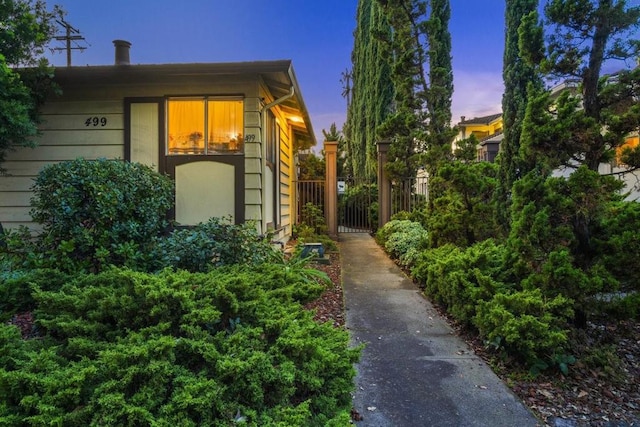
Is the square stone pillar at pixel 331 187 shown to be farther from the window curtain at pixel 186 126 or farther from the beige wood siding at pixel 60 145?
the beige wood siding at pixel 60 145

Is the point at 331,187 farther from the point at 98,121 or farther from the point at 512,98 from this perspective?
the point at 98,121

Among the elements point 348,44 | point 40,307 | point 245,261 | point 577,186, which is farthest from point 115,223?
point 348,44

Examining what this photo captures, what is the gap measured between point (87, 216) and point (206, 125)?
2.21 metres

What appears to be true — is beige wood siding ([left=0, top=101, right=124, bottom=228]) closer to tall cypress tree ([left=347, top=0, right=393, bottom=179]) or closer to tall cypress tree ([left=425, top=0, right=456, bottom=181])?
tall cypress tree ([left=425, top=0, right=456, bottom=181])

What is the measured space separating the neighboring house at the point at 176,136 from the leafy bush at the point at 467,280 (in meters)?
2.76

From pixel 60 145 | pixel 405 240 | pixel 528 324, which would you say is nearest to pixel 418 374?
pixel 528 324

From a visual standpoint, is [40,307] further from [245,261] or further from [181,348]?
[245,261]

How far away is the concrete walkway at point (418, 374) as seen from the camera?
93.7 inches

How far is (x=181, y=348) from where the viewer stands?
1985mm

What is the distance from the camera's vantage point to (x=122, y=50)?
6.14 metres

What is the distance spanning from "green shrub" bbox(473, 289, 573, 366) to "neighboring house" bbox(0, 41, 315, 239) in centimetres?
362

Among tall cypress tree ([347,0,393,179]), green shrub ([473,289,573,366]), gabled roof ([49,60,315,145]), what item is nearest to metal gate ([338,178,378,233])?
tall cypress tree ([347,0,393,179])

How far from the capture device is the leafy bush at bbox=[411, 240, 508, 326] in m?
3.57

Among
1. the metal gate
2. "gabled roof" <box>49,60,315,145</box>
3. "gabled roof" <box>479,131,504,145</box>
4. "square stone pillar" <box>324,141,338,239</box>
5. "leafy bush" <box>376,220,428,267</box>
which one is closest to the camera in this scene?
"gabled roof" <box>49,60,315,145</box>
